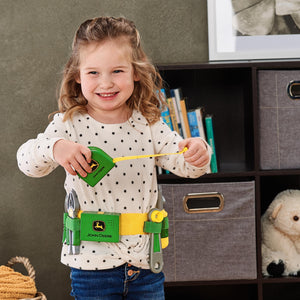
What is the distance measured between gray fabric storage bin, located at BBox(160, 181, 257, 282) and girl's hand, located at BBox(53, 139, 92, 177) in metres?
0.78

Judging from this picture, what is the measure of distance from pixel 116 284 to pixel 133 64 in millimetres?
532

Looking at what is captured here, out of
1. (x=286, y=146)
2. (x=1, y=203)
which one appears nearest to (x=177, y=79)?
(x=286, y=146)

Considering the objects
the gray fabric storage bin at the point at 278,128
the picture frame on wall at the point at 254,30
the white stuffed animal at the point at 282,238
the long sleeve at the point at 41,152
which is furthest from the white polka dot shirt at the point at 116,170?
the picture frame on wall at the point at 254,30

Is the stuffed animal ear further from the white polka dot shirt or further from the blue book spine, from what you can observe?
the white polka dot shirt

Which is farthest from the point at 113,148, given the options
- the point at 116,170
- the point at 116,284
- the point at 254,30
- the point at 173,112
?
the point at 254,30

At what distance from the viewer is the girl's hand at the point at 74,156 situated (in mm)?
1000

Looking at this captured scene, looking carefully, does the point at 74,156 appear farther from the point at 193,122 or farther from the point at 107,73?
the point at 193,122

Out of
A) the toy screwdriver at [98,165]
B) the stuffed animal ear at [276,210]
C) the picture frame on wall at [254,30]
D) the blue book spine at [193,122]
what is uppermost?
the picture frame on wall at [254,30]

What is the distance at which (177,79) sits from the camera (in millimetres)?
2043

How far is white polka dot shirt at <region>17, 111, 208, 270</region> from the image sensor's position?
43.3 inches

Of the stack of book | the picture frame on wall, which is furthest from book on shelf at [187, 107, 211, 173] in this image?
the picture frame on wall

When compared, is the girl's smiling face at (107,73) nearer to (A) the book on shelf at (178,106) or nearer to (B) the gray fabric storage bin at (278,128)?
(A) the book on shelf at (178,106)

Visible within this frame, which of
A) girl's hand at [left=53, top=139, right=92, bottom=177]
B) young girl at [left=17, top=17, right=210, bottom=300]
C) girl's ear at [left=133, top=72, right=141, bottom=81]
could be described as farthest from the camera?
girl's ear at [left=133, top=72, right=141, bottom=81]

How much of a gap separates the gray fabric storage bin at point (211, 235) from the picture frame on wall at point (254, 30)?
23.6 inches
